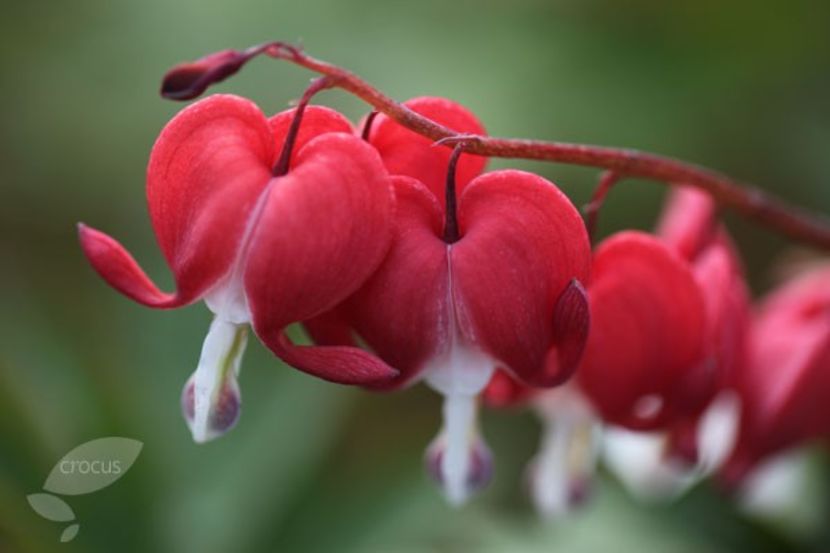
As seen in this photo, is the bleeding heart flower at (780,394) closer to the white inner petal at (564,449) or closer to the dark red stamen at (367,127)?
the white inner petal at (564,449)

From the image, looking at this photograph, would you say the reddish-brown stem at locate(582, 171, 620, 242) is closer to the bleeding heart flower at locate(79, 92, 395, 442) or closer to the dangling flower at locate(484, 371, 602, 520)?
the dangling flower at locate(484, 371, 602, 520)

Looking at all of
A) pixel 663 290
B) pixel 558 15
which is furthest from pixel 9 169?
pixel 663 290

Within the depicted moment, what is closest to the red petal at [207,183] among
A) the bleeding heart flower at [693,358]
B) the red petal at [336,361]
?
the red petal at [336,361]

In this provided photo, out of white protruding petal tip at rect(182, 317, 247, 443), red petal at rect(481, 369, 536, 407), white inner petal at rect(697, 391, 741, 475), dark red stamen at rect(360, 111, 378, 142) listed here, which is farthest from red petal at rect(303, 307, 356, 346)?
white inner petal at rect(697, 391, 741, 475)

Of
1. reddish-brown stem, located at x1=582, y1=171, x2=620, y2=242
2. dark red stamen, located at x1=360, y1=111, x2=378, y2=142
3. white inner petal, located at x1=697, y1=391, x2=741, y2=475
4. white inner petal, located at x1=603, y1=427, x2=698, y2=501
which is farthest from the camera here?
white inner petal, located at x1=697, y1=391, x2=741, y2=475

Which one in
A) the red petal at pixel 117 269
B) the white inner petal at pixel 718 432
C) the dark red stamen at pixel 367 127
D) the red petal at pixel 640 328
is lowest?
the white inner petal at pixel 718 432

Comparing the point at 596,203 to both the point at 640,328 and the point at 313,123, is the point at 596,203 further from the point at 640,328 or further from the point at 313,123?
the point at 313,123

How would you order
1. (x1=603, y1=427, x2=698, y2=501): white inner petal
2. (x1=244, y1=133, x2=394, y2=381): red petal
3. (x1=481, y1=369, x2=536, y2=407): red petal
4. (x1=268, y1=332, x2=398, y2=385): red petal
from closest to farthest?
(x1=244, y1=133, x2=394, y2=381): red petal, (x1=268, y1=332, x2=398, y2=385): red petal, (x1=481, y1=369, x2=536, y2=407): red petal, (x1=603, y1=427, x2=698, y2=501): white inner petal

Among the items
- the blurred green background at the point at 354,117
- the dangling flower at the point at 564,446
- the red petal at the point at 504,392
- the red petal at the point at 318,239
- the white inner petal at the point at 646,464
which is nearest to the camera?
the red petal at the point at 318,239

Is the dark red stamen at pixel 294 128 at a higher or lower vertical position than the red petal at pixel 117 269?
higher
